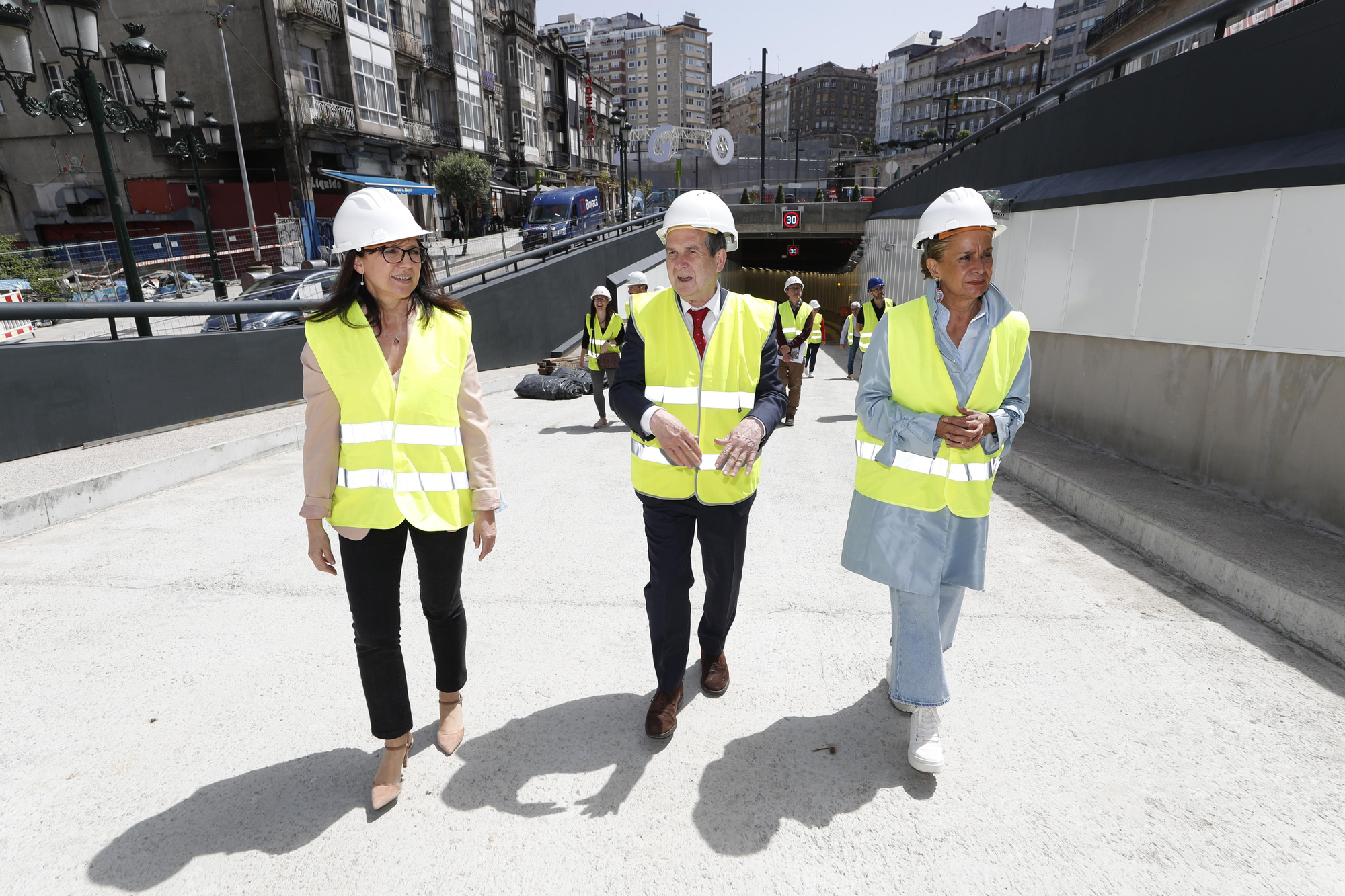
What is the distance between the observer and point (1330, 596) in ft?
11.5

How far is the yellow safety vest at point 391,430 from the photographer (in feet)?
7.80

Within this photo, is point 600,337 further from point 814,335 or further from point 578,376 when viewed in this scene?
point 814,335

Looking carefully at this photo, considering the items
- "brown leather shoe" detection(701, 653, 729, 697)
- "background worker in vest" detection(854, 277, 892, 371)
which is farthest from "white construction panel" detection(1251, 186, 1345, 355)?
"background worker in vest" detection(854, 277, 892, 371)

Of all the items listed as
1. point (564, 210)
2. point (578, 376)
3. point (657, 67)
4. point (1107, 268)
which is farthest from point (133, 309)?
point (657, 67)

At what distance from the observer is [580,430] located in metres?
9.35

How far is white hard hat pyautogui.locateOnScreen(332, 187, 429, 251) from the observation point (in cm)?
238

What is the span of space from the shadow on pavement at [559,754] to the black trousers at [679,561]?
10.0 inches

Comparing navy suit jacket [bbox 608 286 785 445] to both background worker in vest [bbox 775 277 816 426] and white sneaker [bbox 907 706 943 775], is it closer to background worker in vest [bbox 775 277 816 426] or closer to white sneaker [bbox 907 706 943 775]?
white sneaker [bbox 907 706 943 775]

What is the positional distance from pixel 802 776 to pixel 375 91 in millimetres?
38908

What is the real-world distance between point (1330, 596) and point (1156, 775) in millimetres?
1795

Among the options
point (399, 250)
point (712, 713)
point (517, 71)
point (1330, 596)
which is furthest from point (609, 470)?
point (517, 71)

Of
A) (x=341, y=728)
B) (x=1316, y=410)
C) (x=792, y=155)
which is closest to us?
(x=341, y=728)

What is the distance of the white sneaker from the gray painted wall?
3.62m

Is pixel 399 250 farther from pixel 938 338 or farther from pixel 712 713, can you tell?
pixel 712 713
